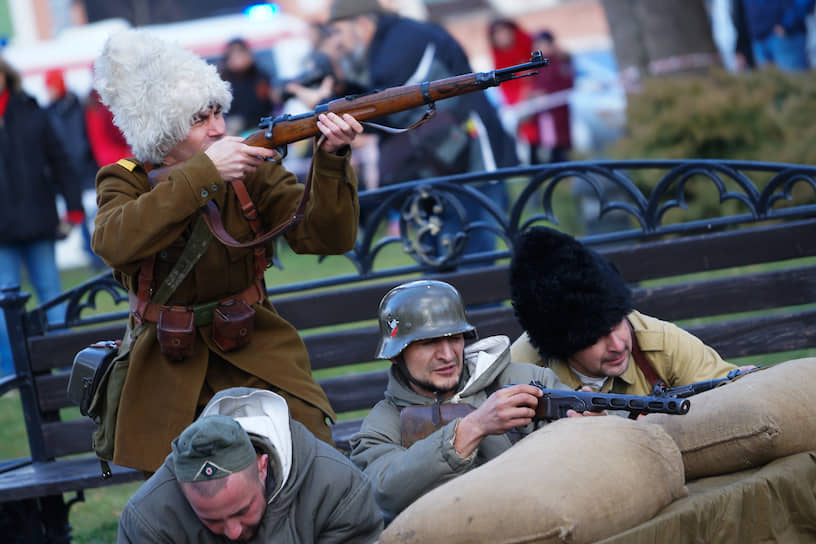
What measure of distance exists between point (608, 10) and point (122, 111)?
9157 millimetres

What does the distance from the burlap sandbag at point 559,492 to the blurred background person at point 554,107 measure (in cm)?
1016

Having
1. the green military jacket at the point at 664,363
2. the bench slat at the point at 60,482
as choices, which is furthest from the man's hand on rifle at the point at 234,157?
the bench slat at the point at 60,482

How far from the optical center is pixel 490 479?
3.06 meters

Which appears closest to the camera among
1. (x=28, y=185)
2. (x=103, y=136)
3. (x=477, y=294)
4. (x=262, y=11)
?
(x=477, y=294)

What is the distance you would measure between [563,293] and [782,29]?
9.60m

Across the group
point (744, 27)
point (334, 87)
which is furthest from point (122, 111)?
point (744, 27)

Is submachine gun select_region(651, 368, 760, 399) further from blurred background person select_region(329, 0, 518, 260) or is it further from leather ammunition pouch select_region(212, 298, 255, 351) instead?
blurred background person select_region(329, 0, 518, 260)

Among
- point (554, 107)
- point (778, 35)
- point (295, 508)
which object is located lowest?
point (295, 508)

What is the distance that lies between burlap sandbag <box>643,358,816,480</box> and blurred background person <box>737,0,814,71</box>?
9.62 m

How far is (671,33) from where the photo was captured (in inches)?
458

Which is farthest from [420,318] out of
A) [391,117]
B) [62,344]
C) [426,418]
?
[391,117]

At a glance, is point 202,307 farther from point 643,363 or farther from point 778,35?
point 778,35

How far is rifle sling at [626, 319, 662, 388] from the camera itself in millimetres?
4254

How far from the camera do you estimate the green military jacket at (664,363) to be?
13.8 ft
